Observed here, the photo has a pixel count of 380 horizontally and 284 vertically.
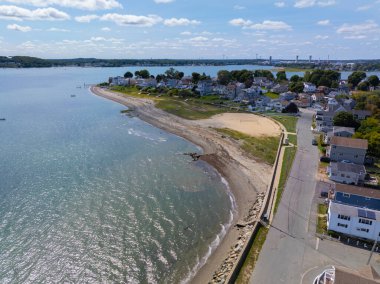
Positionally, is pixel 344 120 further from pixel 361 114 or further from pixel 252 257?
pixel 252 257

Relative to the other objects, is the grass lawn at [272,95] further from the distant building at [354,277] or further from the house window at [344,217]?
the distant building at [354,277]

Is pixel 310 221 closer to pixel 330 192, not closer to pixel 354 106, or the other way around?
pixel 330 192

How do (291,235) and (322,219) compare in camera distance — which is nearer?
(291,235)

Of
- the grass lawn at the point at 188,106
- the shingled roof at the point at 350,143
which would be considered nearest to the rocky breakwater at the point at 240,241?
the shingled roof at the point at 350,143

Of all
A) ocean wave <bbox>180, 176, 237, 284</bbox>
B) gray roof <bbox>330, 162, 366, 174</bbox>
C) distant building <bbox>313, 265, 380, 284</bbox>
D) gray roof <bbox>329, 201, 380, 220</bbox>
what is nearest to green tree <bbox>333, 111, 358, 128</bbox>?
gray roof <bbox>330, 162, 366, 174</bbox>

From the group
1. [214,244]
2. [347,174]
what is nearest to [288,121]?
[347,174]

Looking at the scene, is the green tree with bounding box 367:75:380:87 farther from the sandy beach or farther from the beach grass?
the beach grass

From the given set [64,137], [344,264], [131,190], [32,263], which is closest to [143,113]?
[64,137]
